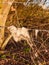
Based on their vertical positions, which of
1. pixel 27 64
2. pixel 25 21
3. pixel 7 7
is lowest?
pixel 27 64

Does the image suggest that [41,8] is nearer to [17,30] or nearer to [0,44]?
[0,44]

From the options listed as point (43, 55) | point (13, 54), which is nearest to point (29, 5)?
point (13, 54)

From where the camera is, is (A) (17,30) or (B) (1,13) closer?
(A) (17,30)

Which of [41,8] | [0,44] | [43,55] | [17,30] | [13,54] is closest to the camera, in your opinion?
[17,30]

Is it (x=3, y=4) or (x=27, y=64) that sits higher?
(x=3, y=4)

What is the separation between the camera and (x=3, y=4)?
506cm

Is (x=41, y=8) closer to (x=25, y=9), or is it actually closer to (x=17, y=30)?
(x=25, y=9)

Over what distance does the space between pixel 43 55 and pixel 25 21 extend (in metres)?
1.76

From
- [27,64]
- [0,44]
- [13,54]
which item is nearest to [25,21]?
[0,44]

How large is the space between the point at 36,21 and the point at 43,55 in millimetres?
1539

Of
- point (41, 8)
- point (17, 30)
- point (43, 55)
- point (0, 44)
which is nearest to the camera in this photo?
point (17, 30)

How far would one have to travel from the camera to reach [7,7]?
16.3 ft

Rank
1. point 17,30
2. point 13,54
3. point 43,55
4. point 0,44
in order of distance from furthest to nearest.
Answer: point 0,44
point 13,54
point 43,55
point 17,30

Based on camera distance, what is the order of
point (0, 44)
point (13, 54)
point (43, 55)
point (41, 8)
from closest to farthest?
1. point (43, 55)
2. point (13, 54)
3. point (0, 44)
4. point (41, 8)
